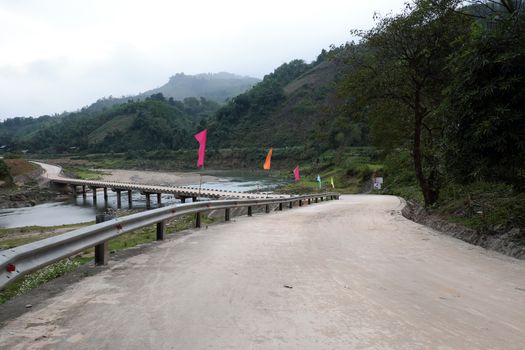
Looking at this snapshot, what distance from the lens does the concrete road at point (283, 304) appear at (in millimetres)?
3279

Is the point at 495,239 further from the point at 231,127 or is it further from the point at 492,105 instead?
the point at 231,127

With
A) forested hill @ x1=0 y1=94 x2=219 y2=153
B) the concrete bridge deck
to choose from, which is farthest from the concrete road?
forested hill @ x1=0 y1=94 x2=219 y2=153

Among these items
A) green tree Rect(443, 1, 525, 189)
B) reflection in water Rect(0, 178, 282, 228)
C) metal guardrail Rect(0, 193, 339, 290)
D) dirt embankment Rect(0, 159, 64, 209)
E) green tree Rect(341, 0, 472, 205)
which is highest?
green tree Rect(341, 0, 472, 205)

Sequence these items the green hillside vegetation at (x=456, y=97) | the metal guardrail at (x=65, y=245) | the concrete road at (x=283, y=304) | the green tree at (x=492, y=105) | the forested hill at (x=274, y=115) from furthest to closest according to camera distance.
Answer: the forested hill at (x=274, y=115) → the green hillside vegetation at (x=456, y=97) → the green tree at (x=492, y=105) → the metal guardrail at (x=65, y=245) → the concrete road at (x=283, y=304)

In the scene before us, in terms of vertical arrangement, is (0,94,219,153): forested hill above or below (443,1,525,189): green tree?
above

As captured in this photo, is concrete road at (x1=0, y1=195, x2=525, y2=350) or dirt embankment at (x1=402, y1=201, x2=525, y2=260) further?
dirt embankment at (x1=402, y1=201, x2=525, y2=260)

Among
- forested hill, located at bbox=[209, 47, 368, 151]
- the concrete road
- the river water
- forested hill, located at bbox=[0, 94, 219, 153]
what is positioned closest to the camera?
the concrete road

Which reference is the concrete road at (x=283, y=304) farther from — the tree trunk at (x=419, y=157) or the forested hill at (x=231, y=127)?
the forested hill at (x=231, y=127)

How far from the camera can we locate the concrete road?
3.28 m

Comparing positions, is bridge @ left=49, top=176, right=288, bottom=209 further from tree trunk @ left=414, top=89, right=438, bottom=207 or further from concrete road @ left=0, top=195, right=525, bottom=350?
concrete road @ left=0, top=195, right=525, bottom=350

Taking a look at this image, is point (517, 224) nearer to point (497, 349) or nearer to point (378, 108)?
point (497, 349)

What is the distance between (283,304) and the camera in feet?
13.7

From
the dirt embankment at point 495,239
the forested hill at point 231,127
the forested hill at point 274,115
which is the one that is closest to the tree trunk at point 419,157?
the dirt embankment at point 495,239

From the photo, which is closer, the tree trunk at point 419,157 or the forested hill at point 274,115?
the tree trunk at point 419,157
